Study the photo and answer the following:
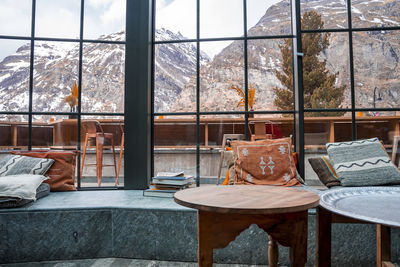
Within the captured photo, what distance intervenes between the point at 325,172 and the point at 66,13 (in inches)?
114

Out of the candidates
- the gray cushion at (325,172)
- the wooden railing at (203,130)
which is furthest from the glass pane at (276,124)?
the gray cushion at (325,172)

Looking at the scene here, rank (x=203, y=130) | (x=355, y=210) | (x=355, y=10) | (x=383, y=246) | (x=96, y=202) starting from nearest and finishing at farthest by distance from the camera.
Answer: (x=355, y=210) < (x=383, y=246) < (x=96, y=202) < (x=355, y=10) < (x=203, y=130)

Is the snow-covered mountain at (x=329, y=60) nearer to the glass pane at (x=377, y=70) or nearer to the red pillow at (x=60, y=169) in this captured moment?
the glass pane at (x=377, y=70)

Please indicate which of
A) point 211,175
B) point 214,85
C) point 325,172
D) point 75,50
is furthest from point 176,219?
point 75,50

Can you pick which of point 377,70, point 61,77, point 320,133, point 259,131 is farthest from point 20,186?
point 377,70

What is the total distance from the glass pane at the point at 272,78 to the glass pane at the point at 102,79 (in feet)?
4.37

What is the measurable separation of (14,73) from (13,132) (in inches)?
23.2

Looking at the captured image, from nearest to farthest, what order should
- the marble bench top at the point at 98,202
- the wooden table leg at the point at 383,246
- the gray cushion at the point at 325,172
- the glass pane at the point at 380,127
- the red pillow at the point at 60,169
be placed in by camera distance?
the wooden table leg at the point at 383,246
the marble bench top at the point at 98,202
the gray cushion at the point at 325,172
the red pillow at the point at 60,169
the glass pane at the point at 380,127

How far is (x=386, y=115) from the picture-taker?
102 inches

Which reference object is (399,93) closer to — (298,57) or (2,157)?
(298,57)

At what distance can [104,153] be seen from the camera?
2.83 m

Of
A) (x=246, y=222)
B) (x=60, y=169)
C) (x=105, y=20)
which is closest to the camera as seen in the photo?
(x=246, y=222)

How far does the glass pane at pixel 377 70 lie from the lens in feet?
8.54

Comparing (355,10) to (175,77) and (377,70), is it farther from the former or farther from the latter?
(175,77)
